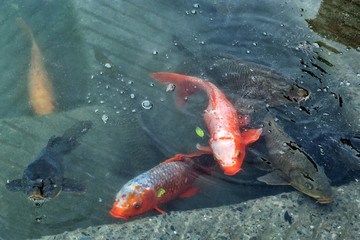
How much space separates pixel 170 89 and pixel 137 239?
1.99 metres

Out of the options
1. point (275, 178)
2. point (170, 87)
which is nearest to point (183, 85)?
point (170, 87)

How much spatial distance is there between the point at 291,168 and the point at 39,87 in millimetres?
3267

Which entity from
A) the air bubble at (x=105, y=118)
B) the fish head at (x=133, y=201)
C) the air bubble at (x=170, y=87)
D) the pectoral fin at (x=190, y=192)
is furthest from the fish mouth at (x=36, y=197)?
the air bubble at (x=170, y=87)

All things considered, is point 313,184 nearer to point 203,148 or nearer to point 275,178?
point 275,178

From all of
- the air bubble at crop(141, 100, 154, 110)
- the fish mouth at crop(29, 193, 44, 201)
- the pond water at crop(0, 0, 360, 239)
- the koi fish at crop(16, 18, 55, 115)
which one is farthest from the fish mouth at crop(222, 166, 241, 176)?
the koi fish at crop(16, 18, 55, 115)

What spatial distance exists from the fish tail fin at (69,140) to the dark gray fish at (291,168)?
2114mm

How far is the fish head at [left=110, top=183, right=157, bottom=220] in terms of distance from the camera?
3264 millimetres

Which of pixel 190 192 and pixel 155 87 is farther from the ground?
pixel 155 87

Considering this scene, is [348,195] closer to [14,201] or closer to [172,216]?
[172,216]

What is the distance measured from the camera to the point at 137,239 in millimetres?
3156

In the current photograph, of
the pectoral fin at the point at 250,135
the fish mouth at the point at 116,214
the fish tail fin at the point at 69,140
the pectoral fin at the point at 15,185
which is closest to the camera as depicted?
the fish mouth at the point at 116,214

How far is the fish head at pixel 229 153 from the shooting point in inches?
140

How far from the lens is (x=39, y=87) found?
4.47m

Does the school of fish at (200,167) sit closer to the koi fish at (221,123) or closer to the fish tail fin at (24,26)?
the koi fish at (221,123)
